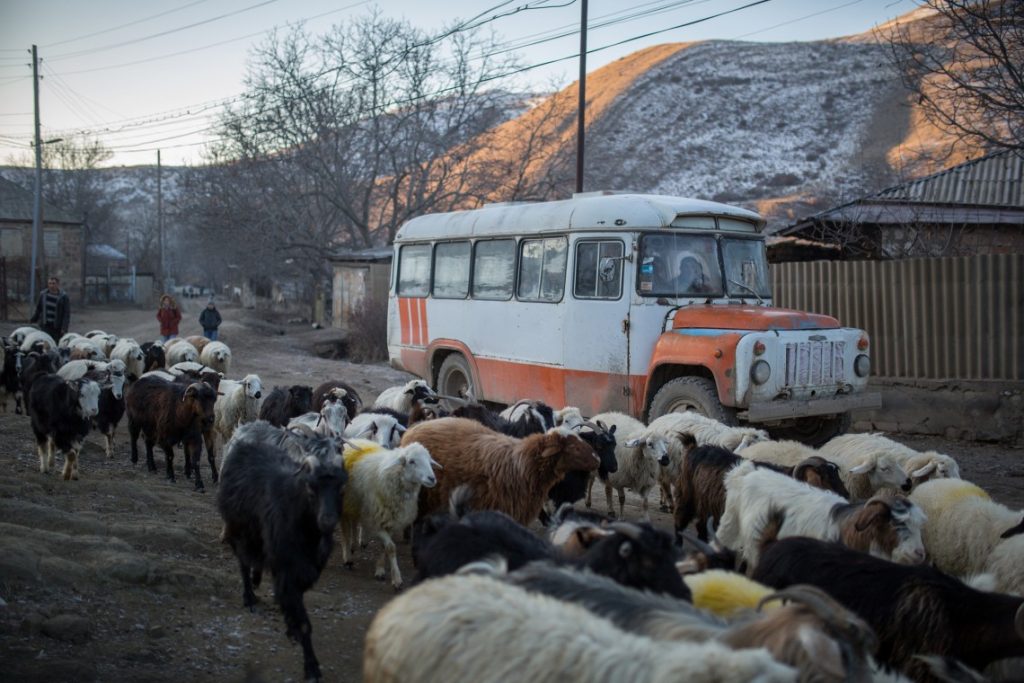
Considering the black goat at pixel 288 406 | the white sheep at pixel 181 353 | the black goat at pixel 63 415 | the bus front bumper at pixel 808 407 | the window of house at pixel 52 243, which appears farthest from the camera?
the window of house at pixel 52 243

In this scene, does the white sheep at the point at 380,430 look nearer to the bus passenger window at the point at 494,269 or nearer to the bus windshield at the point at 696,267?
the bus windshield at the point at 696,267

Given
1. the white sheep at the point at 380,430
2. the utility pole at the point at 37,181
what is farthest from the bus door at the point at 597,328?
the utility pole at the point at 37,181

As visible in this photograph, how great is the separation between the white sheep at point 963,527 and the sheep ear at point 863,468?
2.62 feet

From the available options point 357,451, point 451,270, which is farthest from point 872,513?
point 451,270

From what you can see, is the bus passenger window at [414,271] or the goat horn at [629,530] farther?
the bus passenger window at [414,271]

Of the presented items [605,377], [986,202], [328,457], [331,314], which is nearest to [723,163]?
[331,314]

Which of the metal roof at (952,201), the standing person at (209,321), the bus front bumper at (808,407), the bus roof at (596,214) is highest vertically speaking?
the metal roof at (952,201)

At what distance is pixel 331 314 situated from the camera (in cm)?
3562

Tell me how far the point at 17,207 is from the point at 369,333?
95.1ft

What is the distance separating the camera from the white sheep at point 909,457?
733 centimetres

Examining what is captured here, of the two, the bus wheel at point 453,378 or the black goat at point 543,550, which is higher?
the bus wheel at point 453,378

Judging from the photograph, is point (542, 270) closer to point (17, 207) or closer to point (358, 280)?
point (358, 280)

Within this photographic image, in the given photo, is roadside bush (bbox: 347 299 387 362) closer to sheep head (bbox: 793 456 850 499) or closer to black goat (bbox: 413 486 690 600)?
sheep head (bbox: 793 456 850 499)

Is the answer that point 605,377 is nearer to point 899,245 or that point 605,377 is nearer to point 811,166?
point 899,245
